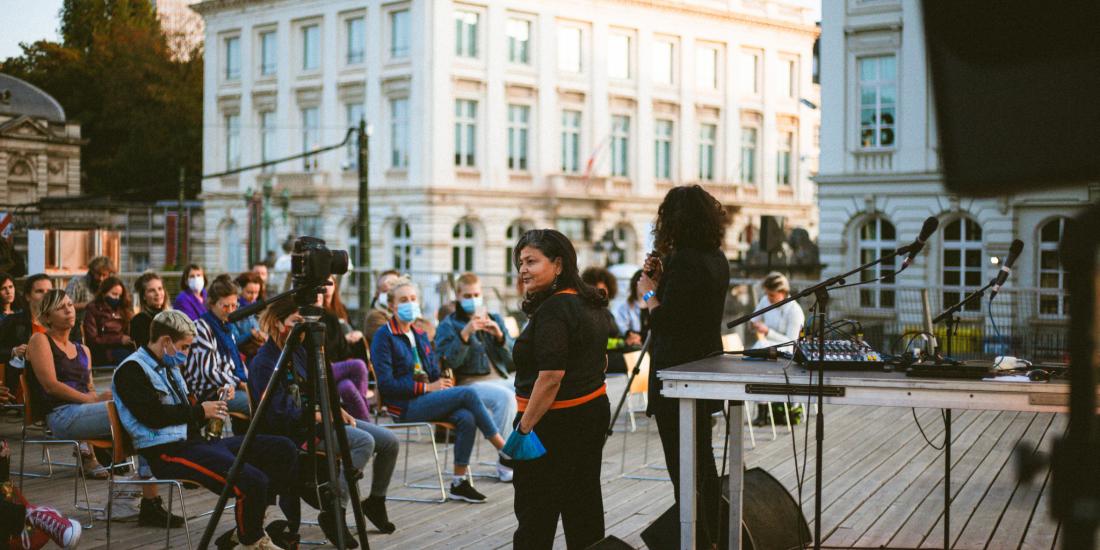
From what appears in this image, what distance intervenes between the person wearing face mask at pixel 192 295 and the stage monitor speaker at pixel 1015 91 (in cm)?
942

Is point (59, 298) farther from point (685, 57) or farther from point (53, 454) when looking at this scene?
point (685, 57)

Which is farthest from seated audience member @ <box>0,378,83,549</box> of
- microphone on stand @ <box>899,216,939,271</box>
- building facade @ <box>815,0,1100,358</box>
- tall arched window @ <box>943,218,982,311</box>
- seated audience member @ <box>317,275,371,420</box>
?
tall arched window @ <box>943,218,982,311</box>

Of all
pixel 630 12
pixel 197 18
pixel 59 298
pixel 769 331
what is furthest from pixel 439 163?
pixel 59 298

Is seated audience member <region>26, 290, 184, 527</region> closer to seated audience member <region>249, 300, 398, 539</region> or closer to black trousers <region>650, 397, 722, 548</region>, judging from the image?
seated audience member <region>249, 300, 398, 539</region>

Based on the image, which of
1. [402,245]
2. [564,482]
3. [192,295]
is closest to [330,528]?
[564,482]

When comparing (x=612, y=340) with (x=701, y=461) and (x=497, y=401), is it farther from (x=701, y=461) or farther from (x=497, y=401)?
(x=701, y=461)

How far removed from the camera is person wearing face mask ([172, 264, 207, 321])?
10320mm

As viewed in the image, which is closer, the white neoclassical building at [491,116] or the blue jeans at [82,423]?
the blue jeans at [82,423]

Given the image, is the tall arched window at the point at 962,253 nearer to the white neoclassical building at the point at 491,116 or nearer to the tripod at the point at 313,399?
the white neoclassical building at the point at 491,116

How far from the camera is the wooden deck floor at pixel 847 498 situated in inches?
252

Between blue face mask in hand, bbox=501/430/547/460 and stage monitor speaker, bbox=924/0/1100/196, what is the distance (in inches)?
130

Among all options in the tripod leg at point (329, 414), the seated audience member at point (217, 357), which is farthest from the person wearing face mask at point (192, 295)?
the tripod leg at point (329, 414)

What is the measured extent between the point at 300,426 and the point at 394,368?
1369 millimetres

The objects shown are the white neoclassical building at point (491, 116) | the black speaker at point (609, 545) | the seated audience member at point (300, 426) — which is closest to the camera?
the black speaker at point (609, 545)
